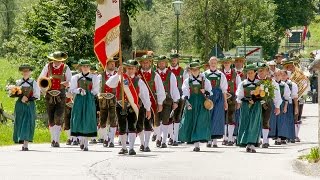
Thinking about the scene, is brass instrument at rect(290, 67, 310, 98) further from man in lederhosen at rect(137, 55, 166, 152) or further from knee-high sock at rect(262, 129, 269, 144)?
man in lederhosen at rect(137, 55, 166, 152)

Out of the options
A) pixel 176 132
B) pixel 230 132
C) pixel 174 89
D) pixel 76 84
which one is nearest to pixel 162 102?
pixel 174 89

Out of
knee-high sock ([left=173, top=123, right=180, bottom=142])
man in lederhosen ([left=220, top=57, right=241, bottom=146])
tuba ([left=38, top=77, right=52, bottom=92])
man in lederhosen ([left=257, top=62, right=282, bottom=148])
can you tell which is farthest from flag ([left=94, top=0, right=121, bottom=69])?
man in lederhosen ([left=220, top=57, right=241, bottom=146])

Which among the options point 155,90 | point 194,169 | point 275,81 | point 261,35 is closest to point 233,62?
point 275,81

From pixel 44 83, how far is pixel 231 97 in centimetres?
449

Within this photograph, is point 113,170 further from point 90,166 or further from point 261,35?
point 261,35

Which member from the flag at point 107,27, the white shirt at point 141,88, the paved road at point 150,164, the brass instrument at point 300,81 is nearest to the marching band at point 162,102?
the white shirt at point 141,88

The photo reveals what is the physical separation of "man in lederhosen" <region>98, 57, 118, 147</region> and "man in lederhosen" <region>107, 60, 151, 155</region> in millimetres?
2659

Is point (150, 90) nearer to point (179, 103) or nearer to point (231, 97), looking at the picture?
point (231, 97)

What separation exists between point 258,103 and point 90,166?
5.59 m

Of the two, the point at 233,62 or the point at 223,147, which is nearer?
the point at 223,147

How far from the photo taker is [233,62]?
88.1 ft

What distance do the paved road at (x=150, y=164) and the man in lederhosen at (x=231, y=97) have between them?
5.15 feet

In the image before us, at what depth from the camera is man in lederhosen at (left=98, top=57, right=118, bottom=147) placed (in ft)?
80.4

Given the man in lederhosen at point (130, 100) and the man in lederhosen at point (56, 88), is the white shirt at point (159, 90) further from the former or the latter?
the man in lederhosen at point (56, 88)
